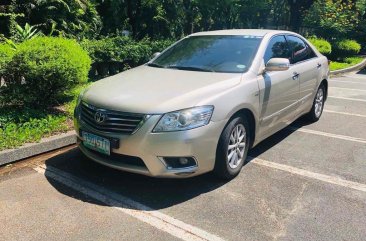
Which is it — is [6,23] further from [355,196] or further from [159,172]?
[355,196]

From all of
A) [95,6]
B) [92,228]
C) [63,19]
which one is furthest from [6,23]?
[92,228]

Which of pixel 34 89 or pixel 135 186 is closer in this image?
pixel 135 186

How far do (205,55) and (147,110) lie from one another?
5.20ft

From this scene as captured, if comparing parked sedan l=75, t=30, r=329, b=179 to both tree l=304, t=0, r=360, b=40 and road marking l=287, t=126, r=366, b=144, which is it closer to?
road marking l=287, t=126, r=366, b=144

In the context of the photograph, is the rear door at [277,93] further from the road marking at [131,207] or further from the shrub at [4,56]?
the shrub at [4,56]

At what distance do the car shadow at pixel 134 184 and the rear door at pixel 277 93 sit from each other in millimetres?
1084

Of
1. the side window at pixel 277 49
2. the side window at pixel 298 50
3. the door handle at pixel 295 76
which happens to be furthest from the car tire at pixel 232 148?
the side window at pixel 298 50

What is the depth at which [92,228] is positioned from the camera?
3.25 meters

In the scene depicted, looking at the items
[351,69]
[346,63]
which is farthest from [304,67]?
[346,63]

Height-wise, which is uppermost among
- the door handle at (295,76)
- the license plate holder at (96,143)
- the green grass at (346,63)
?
the door handle at (295,76)

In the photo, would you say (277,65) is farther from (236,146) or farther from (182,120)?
(182,120)

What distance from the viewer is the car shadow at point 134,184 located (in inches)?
149

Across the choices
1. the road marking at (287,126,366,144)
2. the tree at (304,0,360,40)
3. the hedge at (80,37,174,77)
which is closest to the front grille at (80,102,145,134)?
the road marking at (287,126,366,144)

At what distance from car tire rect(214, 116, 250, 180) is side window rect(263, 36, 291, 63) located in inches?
40.1
